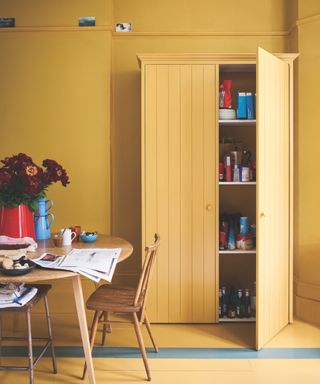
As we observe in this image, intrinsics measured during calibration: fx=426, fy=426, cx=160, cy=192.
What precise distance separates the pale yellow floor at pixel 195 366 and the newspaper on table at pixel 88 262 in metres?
0.76

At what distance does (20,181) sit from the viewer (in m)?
2.68

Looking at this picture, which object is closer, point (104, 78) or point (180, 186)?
point (180, 186)

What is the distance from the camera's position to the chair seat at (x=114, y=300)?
2.58 m

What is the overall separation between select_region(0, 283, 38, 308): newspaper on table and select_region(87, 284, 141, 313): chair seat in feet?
1.25

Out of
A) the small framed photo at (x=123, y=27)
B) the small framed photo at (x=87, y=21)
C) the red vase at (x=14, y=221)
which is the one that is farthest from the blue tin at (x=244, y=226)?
the small framed photo at (x=87, y=21)

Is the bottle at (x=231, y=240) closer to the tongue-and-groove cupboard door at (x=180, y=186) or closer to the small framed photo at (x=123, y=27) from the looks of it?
the tongue-and-groove cupboard door at (x=180, y=186)

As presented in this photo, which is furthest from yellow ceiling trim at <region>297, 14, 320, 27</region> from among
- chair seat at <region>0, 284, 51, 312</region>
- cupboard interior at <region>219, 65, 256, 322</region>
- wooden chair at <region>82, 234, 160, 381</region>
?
chair seat at <region>0, 284, 51, 312</region>

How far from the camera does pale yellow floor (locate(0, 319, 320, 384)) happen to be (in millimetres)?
2527

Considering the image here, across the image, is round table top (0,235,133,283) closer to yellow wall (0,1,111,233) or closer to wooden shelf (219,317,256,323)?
yellow wall (0,1,111,233)

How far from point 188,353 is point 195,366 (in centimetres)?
20

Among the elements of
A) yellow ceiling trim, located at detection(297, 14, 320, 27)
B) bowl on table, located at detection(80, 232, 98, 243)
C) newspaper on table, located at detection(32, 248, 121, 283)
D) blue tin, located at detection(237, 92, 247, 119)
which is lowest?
newspaper on table, located at detection(32, 248, 121, 283)

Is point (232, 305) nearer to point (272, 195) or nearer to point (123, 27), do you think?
point (272, 195)

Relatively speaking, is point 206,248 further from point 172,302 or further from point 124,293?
point 124,293

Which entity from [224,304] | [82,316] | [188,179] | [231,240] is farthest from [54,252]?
[224,304]
